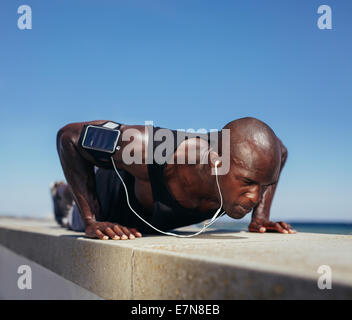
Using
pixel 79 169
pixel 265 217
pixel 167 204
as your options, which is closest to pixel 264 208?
pixel 265 217

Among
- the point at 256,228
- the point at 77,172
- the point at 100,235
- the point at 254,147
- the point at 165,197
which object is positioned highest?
the point at 254,147

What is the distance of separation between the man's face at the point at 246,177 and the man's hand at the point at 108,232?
444mm

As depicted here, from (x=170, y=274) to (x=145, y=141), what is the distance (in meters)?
0.83

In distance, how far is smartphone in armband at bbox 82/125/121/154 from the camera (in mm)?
1621

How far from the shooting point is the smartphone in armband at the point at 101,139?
63.8 inches

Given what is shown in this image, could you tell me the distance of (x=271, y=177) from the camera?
142cm

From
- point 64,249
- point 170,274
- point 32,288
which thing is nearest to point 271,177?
point 170,274

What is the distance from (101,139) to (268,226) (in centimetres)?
107

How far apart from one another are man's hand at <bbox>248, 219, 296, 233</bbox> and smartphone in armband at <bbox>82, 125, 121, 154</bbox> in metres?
0.96

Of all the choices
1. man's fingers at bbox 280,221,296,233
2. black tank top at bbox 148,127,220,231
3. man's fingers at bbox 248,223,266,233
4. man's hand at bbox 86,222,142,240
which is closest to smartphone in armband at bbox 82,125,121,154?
black tank top at bbox 148,127,220,231

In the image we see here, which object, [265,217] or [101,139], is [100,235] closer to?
[101,139]

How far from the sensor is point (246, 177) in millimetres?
1378
